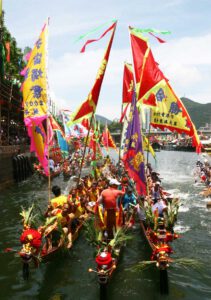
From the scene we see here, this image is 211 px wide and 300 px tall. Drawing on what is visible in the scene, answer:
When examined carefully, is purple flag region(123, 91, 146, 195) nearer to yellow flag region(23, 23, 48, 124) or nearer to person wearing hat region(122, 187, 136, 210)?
person wearing hat region(122, 187, 136, 210)

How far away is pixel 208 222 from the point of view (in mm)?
17516

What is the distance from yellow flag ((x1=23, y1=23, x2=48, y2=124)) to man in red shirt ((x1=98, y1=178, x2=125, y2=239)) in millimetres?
4016

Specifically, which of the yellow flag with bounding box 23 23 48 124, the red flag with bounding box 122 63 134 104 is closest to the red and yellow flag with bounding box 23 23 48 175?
the yellow flag with bounding box 23 23 48 124

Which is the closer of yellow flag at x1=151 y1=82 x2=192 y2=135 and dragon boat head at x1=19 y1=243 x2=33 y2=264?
dragon boat head at x1=19 y1=243 x2=33 y2=264

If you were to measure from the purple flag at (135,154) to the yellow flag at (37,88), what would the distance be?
10.9ft

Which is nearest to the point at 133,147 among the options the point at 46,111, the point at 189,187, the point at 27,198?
the point at 46,111

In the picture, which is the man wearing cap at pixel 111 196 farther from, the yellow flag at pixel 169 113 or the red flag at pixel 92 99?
the yellow flag at pixel 169 113

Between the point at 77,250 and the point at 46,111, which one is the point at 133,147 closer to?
the point at 46,111

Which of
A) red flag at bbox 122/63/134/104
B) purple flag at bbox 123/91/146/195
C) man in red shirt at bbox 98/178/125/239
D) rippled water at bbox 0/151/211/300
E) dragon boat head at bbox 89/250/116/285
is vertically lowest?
rippled water at bbox 0/151/211/300

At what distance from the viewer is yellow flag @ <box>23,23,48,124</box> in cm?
1245

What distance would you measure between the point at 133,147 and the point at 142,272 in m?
4.36

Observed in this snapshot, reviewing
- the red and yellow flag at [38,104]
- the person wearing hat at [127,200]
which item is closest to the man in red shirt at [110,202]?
the red and yellow flag at [38,104]

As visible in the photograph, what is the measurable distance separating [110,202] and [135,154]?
258cm

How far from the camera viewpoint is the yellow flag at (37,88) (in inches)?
490
